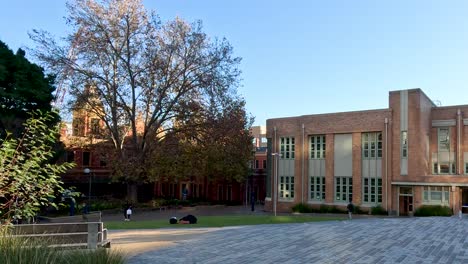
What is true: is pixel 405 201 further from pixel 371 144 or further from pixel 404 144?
pixel 371 144

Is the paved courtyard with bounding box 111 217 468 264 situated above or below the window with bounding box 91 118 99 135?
below

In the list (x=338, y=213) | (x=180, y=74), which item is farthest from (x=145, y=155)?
(x=338, y=213)

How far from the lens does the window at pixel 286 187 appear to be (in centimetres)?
4622

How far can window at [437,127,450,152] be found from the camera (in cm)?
3906

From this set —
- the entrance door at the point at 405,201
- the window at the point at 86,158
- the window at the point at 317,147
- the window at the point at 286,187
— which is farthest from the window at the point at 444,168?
the window at the point at 86,158

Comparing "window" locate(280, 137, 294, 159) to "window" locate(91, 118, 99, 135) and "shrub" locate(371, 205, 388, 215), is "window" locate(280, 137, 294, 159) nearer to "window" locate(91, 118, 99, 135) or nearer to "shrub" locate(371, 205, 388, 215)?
"shrub" locate(371, 205, 388, 215)

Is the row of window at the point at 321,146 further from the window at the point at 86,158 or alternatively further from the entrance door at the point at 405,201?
the window at the point at 86,158

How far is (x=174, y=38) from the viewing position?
41.3m

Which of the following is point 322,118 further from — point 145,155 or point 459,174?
point 145,155

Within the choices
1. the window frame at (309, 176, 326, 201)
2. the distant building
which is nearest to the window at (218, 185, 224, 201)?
the distant building

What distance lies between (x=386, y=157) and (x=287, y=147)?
11.0 meters

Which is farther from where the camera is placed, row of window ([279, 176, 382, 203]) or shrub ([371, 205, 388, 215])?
row of window ([279, 176, 382, 203])

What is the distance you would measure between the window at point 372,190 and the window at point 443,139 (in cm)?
594

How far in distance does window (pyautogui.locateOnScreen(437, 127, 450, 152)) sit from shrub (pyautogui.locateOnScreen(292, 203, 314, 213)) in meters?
12.8
